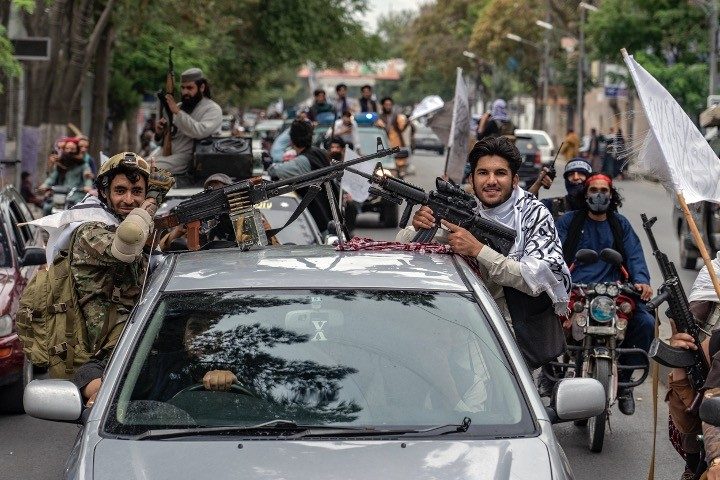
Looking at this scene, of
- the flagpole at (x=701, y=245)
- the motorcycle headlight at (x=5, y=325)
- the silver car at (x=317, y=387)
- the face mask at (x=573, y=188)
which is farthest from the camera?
the face mask at (x=573, y=188)

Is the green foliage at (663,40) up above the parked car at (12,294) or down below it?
above

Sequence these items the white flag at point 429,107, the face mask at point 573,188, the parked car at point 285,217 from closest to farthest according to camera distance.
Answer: the face mask at point 573,188, the parked car at point 285,217, the white flag at point 429,107

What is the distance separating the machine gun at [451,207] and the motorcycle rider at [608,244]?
2551mm

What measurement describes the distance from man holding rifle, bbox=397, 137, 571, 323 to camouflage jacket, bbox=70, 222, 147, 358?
1.36 m

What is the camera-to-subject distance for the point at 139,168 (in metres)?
6.86

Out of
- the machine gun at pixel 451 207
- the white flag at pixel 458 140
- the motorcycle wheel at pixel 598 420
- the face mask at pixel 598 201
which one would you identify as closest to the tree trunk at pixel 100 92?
the white flag at pixel 458 140

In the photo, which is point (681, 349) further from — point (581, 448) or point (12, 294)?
point (12, 294)

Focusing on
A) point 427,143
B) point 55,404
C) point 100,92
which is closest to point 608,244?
point 55,404

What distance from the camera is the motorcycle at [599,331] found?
338 inches

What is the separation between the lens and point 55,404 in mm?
5027

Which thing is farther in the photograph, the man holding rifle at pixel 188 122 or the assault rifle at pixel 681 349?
the man holding rifle at pixel 188 122

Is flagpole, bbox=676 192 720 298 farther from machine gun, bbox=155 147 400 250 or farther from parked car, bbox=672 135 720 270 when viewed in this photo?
parked car, bbox=672 135 720 270

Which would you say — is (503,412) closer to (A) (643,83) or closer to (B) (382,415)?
(B) (382,415)

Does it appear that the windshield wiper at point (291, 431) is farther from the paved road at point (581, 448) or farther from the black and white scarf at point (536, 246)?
the paved road at point (581, 448)
